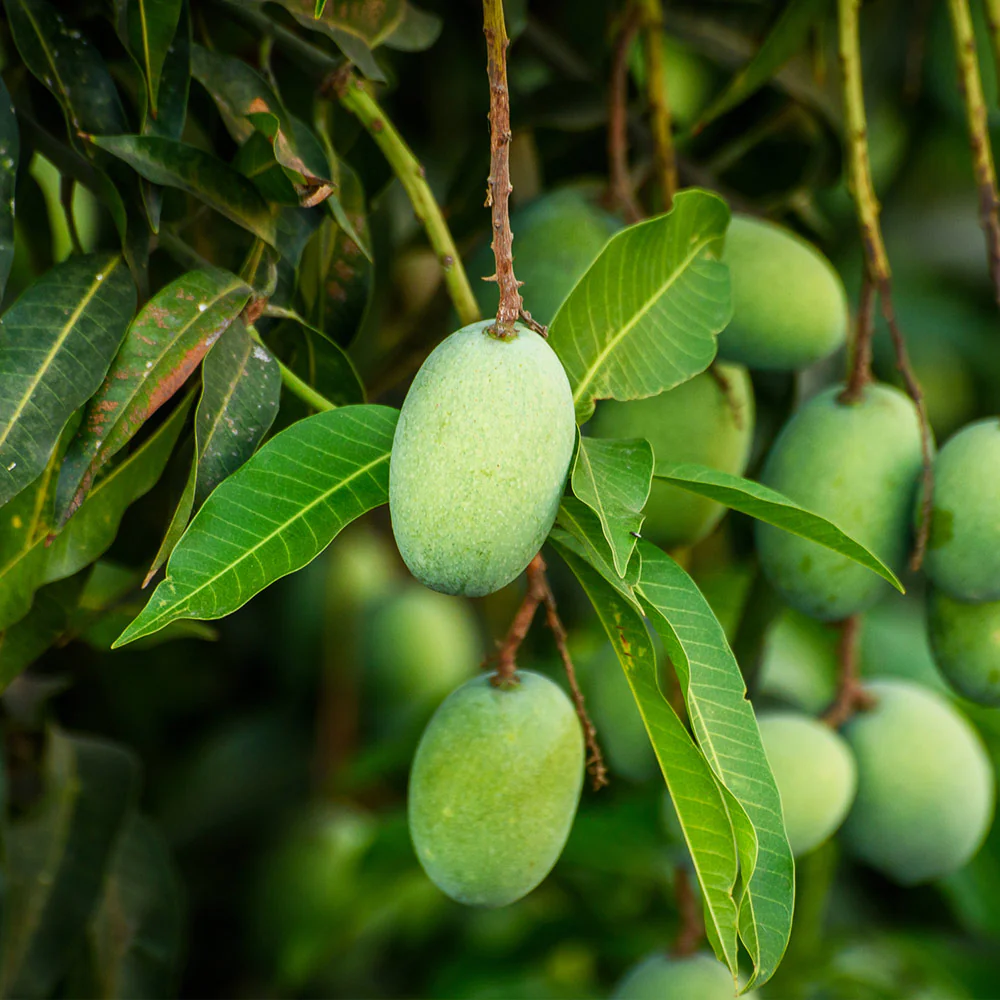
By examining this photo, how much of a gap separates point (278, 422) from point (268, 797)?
1102 millimetres

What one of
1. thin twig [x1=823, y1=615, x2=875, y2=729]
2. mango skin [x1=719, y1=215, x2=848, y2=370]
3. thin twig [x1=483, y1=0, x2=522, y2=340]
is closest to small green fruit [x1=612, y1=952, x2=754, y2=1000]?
thin twig [x1=823, y1=615, x2=875, y2=729]

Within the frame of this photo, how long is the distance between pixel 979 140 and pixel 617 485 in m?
0.44

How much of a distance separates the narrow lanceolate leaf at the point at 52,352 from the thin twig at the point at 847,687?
65 centimetres

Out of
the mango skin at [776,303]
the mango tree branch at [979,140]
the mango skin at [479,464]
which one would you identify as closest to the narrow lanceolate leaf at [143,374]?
the mango skin at [479,464]

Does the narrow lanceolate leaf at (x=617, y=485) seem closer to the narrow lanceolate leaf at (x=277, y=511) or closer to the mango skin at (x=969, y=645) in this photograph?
the narrow lanceolate leaf at (x=277, y=511)

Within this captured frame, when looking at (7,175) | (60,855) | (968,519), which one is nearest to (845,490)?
(968,519)

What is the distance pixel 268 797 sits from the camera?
1.65 meters

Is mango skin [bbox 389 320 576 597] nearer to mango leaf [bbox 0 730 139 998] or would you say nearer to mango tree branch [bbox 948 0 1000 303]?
mango tree branch [bbox 948 0 1000 303]

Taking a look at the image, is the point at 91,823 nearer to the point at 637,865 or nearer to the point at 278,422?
the point at 278,422

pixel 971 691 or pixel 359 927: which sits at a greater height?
pixel 971 691

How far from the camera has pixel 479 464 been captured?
1.65ft

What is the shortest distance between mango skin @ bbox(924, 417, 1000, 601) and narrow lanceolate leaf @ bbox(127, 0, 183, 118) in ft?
1.78

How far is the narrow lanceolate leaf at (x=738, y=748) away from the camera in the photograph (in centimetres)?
55

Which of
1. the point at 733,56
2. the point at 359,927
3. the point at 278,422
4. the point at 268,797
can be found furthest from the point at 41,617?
the point at 268,797
